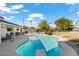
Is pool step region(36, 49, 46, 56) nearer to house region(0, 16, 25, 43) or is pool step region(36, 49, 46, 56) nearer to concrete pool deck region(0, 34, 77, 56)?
concrete pool deck region(0, 34, 77, 56)

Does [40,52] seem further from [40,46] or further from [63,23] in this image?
[63,23]

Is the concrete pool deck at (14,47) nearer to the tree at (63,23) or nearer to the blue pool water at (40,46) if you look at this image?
the blue pool water at (40,46)

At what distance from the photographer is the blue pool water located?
16.8 ft

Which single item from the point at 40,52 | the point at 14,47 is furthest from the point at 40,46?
the point at 14,47

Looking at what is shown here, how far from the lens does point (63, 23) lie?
554 cm

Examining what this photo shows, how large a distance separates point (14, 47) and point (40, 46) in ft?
2.94

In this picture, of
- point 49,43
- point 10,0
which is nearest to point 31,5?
point 10,0

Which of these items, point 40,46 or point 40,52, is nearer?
point 40,52

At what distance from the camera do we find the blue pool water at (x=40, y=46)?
5.13 meters

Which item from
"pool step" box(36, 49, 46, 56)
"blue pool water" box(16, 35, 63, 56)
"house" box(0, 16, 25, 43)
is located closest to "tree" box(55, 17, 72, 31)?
"blue pool water" box(16, 35, 63, 56)

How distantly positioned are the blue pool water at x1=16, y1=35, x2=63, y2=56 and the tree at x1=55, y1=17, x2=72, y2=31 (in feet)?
1.59

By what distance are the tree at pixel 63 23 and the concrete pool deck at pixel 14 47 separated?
0.52 meters

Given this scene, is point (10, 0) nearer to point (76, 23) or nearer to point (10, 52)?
point (10, 52)

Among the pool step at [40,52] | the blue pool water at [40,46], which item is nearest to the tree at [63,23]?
the blue pool water at [40,46]
